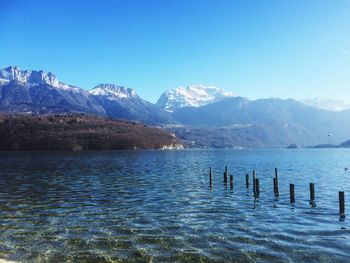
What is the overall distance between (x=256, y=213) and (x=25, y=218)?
75.8 feet

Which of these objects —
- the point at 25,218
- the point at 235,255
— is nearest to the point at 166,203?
the point at 25,218

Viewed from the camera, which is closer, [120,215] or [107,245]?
[107,245]

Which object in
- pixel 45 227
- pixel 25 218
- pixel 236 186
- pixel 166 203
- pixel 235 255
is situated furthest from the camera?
pixel 236 186

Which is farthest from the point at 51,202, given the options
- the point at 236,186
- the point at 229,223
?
the point at 236,186

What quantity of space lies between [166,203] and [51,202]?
1399cm

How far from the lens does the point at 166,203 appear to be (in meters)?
44.2

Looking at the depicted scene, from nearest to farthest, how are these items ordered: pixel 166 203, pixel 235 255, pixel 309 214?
pixel 235 255
pixel 309 214
pixel 166 203

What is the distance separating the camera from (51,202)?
44.6m

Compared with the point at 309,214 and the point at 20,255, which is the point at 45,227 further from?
the point at 309,214

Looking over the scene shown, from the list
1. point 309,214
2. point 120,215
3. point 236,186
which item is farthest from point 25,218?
point 236,186

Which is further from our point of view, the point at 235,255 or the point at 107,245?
the point at 107,245

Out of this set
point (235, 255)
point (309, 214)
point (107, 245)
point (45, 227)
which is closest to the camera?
point (235, 255)

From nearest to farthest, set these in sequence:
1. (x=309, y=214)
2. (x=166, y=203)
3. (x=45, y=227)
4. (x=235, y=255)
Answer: (x=235, y=255) → (x=45, y=227) → (x=309, y=214) → (x=166, y=203)

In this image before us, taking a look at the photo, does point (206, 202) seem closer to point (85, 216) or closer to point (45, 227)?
point (85, 216)
